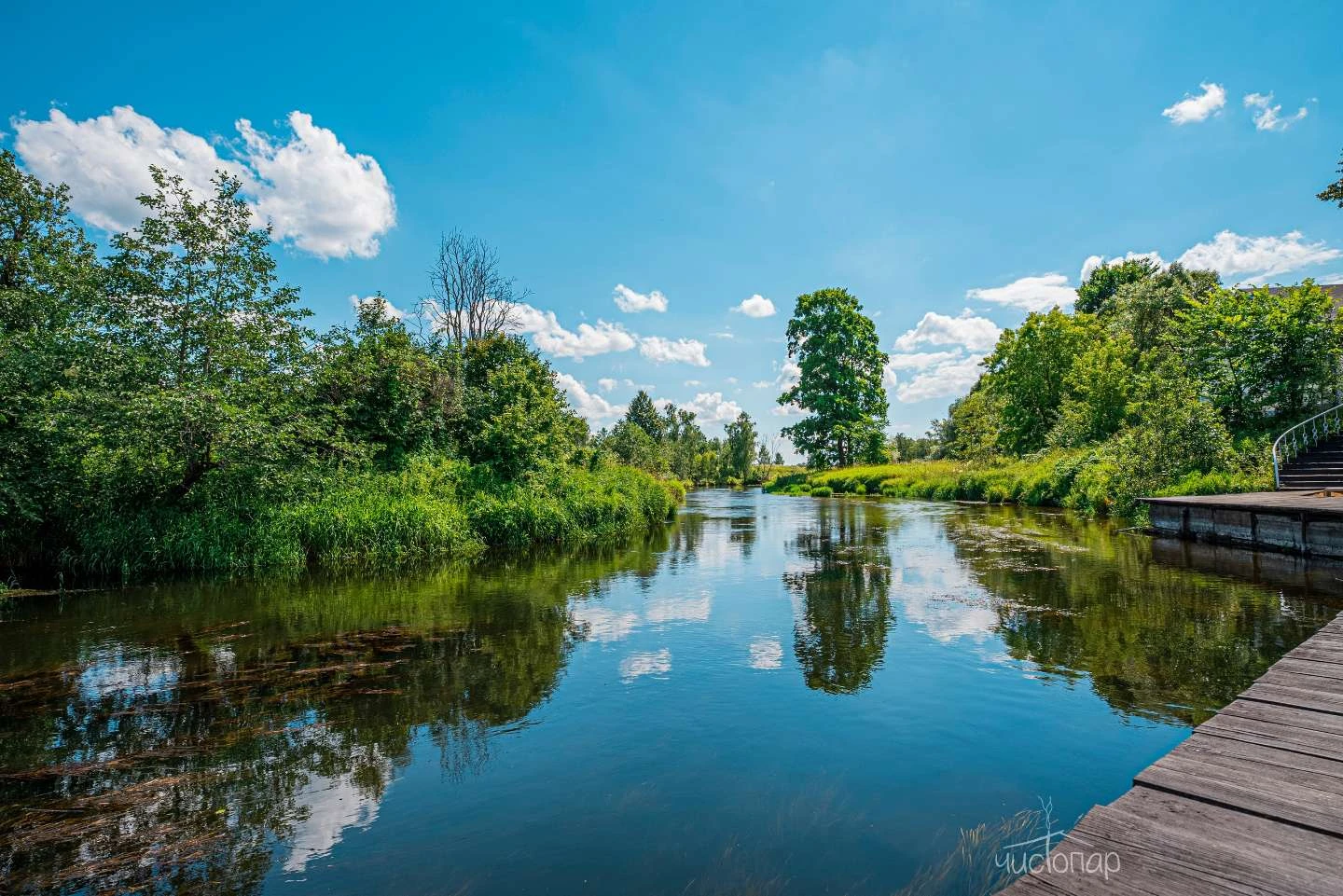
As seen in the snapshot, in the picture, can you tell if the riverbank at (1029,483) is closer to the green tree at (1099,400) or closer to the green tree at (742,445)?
the green tree at (1099,400)

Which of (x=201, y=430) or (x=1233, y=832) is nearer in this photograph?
(x=1233, y=832)

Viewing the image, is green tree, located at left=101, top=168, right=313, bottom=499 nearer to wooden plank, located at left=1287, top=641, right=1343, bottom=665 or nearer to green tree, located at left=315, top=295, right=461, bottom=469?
green tree, located at left=315, top=295, right=461, bottom=469

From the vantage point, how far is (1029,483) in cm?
2739

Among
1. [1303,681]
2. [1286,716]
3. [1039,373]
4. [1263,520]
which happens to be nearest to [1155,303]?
[1039,373]

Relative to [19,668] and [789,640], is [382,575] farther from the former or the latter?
[789,640]

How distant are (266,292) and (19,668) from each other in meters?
10.5

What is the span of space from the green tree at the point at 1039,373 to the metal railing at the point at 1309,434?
17822 millimetres

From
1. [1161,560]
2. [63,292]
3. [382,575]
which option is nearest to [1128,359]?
[1161,560]

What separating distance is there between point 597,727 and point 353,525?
1133 cm

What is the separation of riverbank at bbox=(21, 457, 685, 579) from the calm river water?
1.98 meters

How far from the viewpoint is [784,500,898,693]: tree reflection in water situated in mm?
6402

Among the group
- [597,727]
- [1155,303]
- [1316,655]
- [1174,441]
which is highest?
[1155,303]

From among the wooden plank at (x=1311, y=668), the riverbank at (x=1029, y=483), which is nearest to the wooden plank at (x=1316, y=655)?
the wooden plank at (x=1311, y=668)

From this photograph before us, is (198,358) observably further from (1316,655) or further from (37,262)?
(1316,655)
